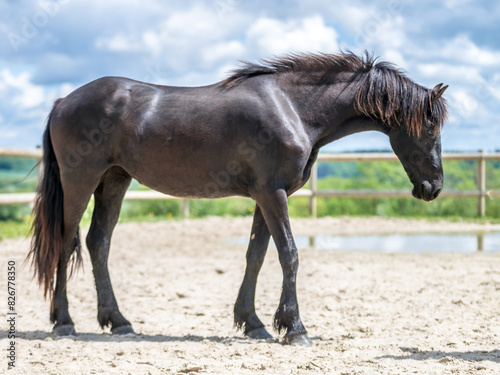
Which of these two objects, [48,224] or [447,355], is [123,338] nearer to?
[48,224]

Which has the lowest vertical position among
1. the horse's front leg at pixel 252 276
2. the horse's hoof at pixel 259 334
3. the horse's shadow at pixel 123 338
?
the horse's shadow at pixel 123 338

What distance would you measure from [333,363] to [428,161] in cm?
164

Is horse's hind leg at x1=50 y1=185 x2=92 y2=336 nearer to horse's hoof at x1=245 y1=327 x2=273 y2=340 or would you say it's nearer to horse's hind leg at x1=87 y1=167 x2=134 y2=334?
horse's hind leg at x1=87 y1=167 x2=134 y2=334

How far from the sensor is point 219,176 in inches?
161

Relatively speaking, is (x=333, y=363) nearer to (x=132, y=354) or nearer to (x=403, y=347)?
(x=403, y=347)

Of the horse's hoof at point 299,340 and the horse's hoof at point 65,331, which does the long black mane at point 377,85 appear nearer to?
the horse's hoof at point 299,340

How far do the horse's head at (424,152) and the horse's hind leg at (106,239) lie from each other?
2.14 metres

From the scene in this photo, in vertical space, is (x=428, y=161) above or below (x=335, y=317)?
above

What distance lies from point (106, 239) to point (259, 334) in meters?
1.42

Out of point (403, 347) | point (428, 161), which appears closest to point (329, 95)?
point (428, 161)

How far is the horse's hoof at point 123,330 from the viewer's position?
14.2 feet

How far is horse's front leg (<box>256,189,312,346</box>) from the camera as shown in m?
3.89

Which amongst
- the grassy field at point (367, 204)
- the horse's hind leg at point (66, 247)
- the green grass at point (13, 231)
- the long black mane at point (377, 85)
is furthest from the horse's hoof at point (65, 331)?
the grassy field at point (367, 204)

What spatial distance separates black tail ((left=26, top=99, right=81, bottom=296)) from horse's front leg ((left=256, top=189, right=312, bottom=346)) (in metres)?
1.57
